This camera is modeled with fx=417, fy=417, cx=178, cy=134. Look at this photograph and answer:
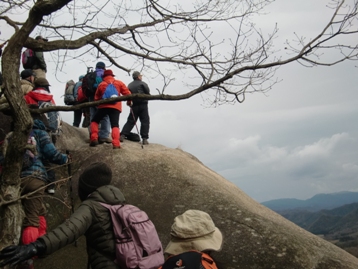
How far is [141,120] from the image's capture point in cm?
1326

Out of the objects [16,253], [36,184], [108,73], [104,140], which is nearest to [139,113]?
[104,140]

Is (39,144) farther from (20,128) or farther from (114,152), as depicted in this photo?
(114,152)

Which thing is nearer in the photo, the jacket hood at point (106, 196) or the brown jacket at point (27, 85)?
the jacket hood at point (106, 196)

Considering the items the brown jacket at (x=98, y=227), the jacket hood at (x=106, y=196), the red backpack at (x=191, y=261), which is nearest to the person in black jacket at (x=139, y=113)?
the jacket hood at (x=106, y=196)

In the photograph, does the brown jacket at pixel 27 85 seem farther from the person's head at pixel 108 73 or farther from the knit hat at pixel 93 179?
the knit hat at pixel 93 179

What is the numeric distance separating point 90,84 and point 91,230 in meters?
7.70

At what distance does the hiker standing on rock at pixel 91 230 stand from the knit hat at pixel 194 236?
102 cm

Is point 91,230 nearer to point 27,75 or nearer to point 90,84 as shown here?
point 27,75

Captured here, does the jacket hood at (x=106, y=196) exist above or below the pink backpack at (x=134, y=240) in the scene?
above

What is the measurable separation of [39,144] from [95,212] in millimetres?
3574

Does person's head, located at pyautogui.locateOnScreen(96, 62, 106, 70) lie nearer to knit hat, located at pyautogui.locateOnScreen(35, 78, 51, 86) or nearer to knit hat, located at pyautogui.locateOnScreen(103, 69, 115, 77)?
knit hat, located at pyautogui.locateOnScreen(103, 69, 115, 77)

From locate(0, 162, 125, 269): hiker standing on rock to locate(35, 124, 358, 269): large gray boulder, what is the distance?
359 cm

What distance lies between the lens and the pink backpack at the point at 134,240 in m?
4.33

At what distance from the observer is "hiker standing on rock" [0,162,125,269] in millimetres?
3854
